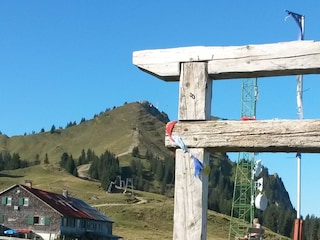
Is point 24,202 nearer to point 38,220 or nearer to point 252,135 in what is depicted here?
point 38,220

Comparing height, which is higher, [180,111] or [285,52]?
[285,52]

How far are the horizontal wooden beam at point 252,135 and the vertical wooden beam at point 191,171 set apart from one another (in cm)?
9

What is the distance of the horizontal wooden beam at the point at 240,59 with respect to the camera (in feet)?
17.8

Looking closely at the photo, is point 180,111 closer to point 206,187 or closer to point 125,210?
point 206,187

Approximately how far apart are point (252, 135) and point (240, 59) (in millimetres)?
632

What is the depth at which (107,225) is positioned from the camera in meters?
90.6

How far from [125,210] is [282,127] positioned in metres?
131

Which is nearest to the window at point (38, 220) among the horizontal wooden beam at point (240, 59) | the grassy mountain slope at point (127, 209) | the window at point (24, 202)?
the window at point (24, 202)

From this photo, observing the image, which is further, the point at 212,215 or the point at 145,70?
the point at 212,215

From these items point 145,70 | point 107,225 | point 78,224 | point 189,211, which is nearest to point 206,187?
point 189,211

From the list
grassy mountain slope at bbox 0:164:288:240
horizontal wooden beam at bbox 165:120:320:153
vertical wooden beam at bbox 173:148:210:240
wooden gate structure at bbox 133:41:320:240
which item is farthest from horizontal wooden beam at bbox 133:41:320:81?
grassy mountain slope at bbox 0:164:288:240

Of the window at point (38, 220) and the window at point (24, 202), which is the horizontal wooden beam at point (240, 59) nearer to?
the window at point (38, 220)

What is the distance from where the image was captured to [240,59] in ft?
18.4

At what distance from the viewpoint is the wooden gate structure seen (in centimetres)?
540
